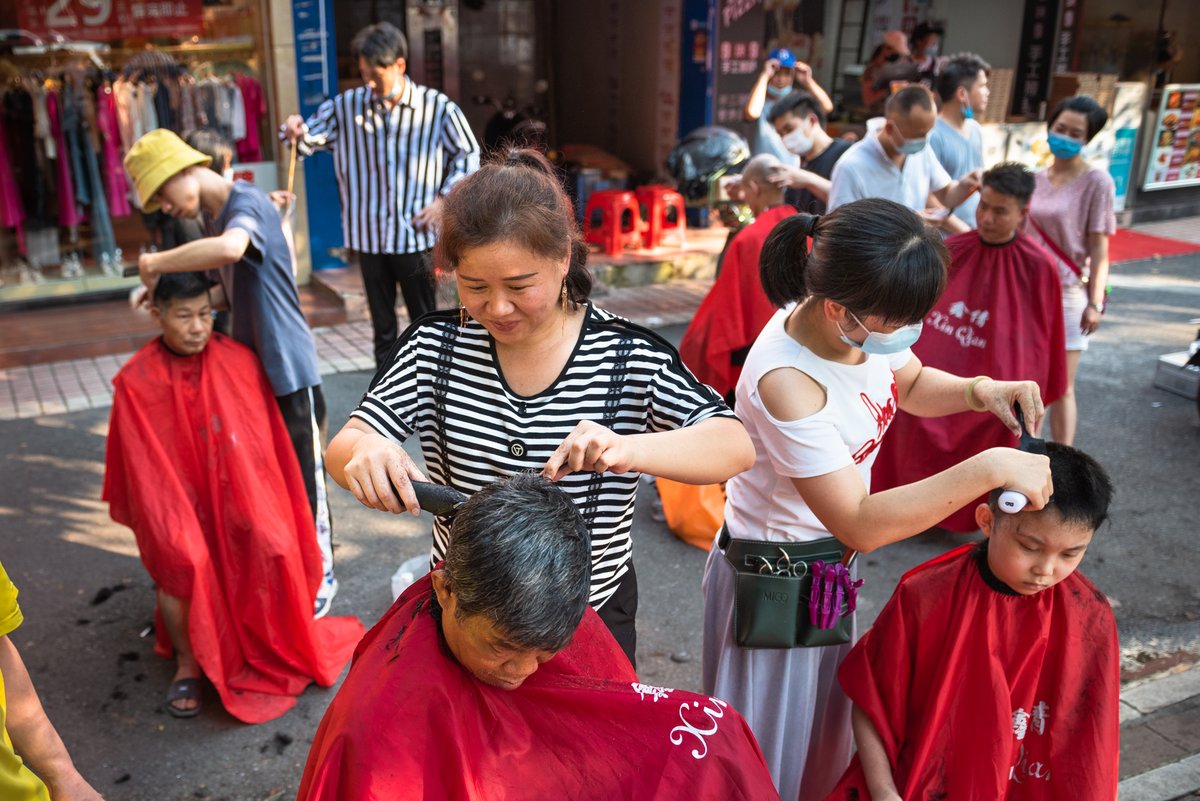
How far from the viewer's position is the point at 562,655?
184 centimetres

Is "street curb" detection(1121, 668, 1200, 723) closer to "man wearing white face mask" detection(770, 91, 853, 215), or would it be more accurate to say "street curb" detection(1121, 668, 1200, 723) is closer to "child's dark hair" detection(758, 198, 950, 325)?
"child's dark hair" detection(758, 198, 950, 325)

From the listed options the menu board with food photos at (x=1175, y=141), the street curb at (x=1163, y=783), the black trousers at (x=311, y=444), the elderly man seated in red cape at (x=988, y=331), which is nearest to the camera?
the street curb at (x=1163, y=783)

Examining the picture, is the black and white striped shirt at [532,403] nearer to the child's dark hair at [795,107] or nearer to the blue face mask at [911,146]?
the blue face mask at [911,146]

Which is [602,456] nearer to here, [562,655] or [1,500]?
[562,655]

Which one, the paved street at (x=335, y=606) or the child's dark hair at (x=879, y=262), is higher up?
the child's dark hair at (x=879, y=262)

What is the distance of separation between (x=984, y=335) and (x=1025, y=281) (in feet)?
0.90

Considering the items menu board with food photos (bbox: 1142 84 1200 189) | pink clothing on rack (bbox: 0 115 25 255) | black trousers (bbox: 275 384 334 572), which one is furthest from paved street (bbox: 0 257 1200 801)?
menu board with food photos (bbox: 1142 84 1200 189)

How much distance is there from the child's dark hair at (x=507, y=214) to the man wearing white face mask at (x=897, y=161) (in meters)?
3.07

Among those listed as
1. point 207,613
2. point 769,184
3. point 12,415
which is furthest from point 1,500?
point 769,184

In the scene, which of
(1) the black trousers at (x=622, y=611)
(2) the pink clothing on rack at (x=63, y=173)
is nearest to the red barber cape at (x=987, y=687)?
(1) the black trousers at (x=622, y=611)

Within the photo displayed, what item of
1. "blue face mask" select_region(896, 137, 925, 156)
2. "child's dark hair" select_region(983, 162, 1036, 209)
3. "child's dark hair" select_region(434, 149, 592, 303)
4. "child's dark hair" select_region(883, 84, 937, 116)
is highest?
"child's dark hair" select_region(883, 84, 937, 116)

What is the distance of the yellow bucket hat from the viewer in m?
3.33

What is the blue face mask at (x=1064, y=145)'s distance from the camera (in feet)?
16.2

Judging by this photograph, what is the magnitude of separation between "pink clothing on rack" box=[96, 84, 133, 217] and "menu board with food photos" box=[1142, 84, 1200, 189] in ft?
33.7
